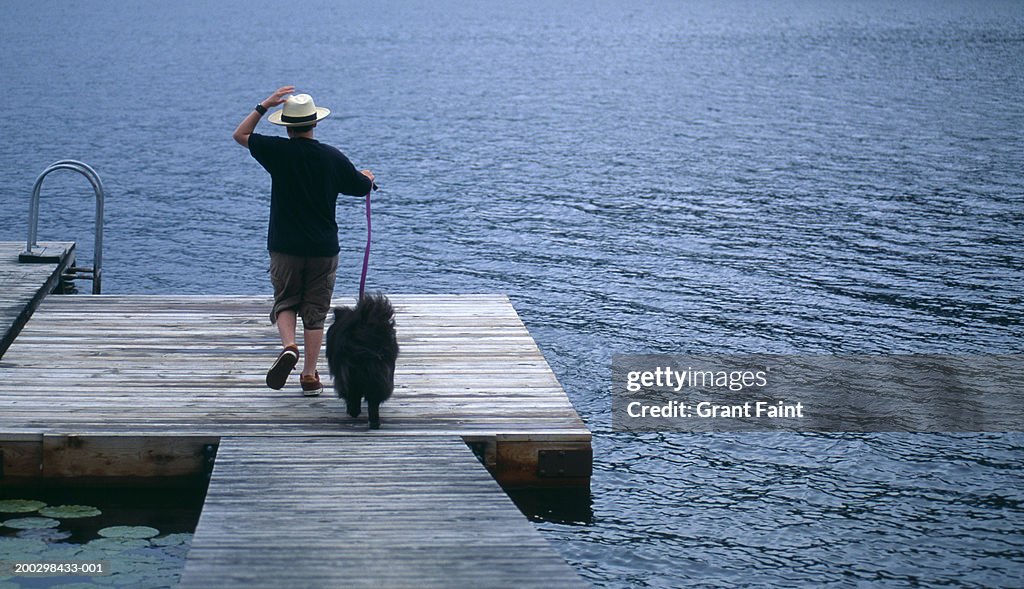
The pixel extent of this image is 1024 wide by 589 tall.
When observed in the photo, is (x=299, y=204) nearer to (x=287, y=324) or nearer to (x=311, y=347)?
(x=287, y=324)

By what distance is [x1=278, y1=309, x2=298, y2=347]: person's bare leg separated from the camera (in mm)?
9133

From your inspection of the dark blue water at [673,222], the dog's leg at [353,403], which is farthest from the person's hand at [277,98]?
the dark blue water at [673,222]

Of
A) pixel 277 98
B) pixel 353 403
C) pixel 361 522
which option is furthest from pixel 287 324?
pixel 361 522

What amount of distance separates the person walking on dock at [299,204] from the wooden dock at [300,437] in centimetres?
73

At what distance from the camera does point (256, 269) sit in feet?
58.4

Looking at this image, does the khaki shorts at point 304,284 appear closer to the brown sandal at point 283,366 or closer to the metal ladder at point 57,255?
the brown sandal at point 283,366

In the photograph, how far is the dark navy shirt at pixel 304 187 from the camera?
875 centimetres

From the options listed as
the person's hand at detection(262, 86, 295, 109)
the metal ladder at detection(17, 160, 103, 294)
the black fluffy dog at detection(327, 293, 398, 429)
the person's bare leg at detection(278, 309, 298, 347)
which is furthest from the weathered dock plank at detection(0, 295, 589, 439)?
the person's hand at detection(262, 86, 295, 109)

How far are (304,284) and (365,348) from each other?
1105 mm

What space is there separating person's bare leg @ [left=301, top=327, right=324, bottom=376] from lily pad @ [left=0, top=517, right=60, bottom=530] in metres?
2.12

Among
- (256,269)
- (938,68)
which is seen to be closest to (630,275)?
(256,269)

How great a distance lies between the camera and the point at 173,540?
8.36 metres

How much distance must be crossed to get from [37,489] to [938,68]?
153 feet

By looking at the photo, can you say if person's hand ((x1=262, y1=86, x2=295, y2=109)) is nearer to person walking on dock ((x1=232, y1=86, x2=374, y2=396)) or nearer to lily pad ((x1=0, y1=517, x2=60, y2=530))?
person walking on dock ((x1=232, y1=86, x2=374, y2=396))
